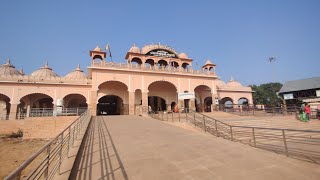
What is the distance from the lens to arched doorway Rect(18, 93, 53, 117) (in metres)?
19.6

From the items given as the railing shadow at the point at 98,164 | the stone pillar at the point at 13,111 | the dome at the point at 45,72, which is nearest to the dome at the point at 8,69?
the dome at the point at 45,72

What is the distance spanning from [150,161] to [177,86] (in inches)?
851

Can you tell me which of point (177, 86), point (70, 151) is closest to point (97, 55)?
point (177, 86)

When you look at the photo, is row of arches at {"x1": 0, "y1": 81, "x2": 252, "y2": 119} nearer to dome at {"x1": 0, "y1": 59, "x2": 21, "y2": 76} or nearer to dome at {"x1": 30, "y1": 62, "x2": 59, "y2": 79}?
dome at {"x1": 30, "y1": 62, "x2": 59, "y2": 79}

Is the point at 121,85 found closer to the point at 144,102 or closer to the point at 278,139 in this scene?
the point at 144,102

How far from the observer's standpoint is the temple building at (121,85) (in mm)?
22094

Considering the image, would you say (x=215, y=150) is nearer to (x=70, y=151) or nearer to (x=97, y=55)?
(x=70, y=151)

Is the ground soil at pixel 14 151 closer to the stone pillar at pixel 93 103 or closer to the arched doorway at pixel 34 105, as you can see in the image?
the arched doorway at pixel 34 105

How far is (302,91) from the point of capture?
32.0 m

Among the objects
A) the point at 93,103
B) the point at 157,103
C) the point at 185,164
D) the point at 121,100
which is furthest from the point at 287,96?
the point at 185,164

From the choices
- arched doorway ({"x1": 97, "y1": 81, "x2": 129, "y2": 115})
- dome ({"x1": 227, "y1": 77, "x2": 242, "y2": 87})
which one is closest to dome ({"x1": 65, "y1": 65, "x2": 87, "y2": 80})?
arched doorway ({"x1": 97, "y1": 81, "x2": 129, "y2": 115})

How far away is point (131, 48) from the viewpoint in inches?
1097

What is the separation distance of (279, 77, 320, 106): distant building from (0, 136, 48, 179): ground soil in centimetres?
3603

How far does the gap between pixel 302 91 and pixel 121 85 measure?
29.2m
